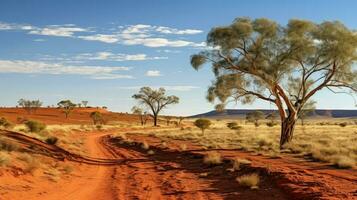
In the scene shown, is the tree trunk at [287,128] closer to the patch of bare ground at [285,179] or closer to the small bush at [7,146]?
the patch of bare ground at [285,179]

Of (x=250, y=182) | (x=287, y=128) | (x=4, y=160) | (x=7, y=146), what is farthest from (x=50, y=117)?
(x=250, y=182)

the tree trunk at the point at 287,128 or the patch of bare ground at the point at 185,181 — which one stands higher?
the tree trunk at the point at 287,128

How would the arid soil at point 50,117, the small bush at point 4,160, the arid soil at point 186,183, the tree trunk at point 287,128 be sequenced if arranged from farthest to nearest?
the arid soil at point 50,117
the tree trunk at point 287,128
the small bush at point 4,160
the arid soil at point 186,183

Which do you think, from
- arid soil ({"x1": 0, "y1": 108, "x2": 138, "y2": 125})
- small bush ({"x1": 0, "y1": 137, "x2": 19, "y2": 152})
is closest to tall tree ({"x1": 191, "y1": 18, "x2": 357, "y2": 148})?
small bush ({"x1": 0, "y1": 137, "x2": 19, "y2": 152})

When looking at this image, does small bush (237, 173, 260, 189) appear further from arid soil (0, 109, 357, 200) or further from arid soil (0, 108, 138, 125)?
arid soil (0, 108, 138, 125)

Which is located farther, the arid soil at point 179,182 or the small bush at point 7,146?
the small bush at point 7,146

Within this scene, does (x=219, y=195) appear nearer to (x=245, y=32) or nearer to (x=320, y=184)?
(x=320, y=184)

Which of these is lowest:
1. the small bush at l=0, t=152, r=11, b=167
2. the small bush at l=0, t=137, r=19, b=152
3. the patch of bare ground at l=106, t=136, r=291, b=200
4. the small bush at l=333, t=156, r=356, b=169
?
the patch of bare ground at l=106, t=136, r=291, b=200

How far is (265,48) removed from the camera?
29094 mm

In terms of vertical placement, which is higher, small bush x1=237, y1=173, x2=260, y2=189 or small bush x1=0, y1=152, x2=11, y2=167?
small bush x1=0, y1=152, x2=11, y2=167

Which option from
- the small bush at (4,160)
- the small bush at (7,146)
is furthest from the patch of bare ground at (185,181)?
the small bush at (7,146)

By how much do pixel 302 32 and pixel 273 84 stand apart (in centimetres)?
383

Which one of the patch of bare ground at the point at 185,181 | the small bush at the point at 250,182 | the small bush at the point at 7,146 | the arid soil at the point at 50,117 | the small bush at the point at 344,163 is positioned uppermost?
the arid soil at the point at 50,117

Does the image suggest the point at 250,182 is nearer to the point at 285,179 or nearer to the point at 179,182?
the point at 285,179
